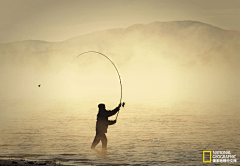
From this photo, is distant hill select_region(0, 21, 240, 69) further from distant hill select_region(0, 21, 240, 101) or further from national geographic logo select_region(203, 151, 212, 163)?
national geographic logo select_region(203, 151, 212, 163)

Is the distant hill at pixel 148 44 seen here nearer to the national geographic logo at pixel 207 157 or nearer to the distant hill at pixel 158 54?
the distant hill at pixel 158 54

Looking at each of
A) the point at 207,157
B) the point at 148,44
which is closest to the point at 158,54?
the point at 148,44

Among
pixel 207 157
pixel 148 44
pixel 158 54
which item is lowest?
pixel 207 157

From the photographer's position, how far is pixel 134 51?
472 feet

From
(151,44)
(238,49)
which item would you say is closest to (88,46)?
(151,44)

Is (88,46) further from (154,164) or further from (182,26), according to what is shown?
(154,164)

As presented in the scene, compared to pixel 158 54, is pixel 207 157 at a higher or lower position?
lower

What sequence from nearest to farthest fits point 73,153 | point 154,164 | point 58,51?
1. point 154,164
2. point 73,153
3. point 58,51

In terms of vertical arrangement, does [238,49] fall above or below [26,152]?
above

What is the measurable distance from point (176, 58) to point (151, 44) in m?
15.9

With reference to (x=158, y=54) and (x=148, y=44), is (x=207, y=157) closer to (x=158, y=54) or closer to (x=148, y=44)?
(x=158, y=54)

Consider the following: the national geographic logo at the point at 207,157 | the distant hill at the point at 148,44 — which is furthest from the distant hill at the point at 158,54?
the national geographic logo at the point at 207,157

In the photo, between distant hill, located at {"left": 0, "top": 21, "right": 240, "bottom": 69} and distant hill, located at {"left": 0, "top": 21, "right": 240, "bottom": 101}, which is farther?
distant hill, located at {"left": 0, "top": 21, "right": 240, "bottom": 69}

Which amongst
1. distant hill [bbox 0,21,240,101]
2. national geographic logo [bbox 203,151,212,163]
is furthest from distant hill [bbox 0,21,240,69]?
national geographic logo [bbox 203,151,212,163]
